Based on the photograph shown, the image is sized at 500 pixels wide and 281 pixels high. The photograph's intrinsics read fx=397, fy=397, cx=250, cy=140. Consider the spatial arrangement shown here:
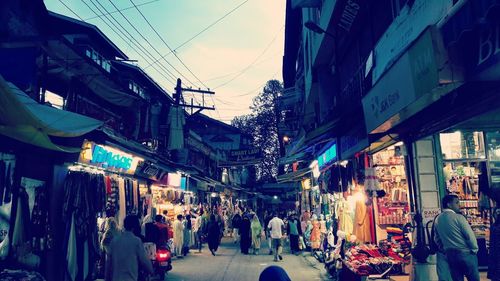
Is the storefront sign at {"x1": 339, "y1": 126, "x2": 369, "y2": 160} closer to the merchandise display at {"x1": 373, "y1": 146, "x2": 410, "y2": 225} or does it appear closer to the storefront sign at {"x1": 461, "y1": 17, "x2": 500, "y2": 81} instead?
the merchandise display at {"x1": 373, "y1": 146, "x2": 410, "y2": 225}

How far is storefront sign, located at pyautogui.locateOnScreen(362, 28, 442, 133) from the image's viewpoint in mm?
5461

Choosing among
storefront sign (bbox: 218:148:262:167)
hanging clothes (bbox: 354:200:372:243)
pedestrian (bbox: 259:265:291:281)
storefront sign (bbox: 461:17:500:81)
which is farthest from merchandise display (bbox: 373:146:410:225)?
storefront sign (bbox: 218:148:262:167)

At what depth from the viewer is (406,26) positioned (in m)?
8.23

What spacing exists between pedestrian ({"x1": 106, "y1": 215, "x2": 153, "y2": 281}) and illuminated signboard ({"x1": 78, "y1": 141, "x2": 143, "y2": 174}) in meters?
4.47

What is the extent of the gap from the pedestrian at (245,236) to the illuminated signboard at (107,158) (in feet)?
27.8

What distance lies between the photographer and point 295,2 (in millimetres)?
16797

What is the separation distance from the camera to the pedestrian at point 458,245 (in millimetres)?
6837

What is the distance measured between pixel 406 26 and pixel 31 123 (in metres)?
7.22

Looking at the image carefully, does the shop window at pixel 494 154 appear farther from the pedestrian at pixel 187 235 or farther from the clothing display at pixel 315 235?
the pedestrian at pixel 187 235

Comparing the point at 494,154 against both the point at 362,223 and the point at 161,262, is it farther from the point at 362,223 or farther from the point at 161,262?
the point at 161,262

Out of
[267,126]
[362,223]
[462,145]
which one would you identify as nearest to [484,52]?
[462,145]

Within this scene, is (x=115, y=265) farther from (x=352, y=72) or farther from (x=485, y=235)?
(x=352, y=72)

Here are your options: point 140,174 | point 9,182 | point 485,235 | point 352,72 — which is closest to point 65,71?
point 140,174

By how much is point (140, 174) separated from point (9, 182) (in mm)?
7738
